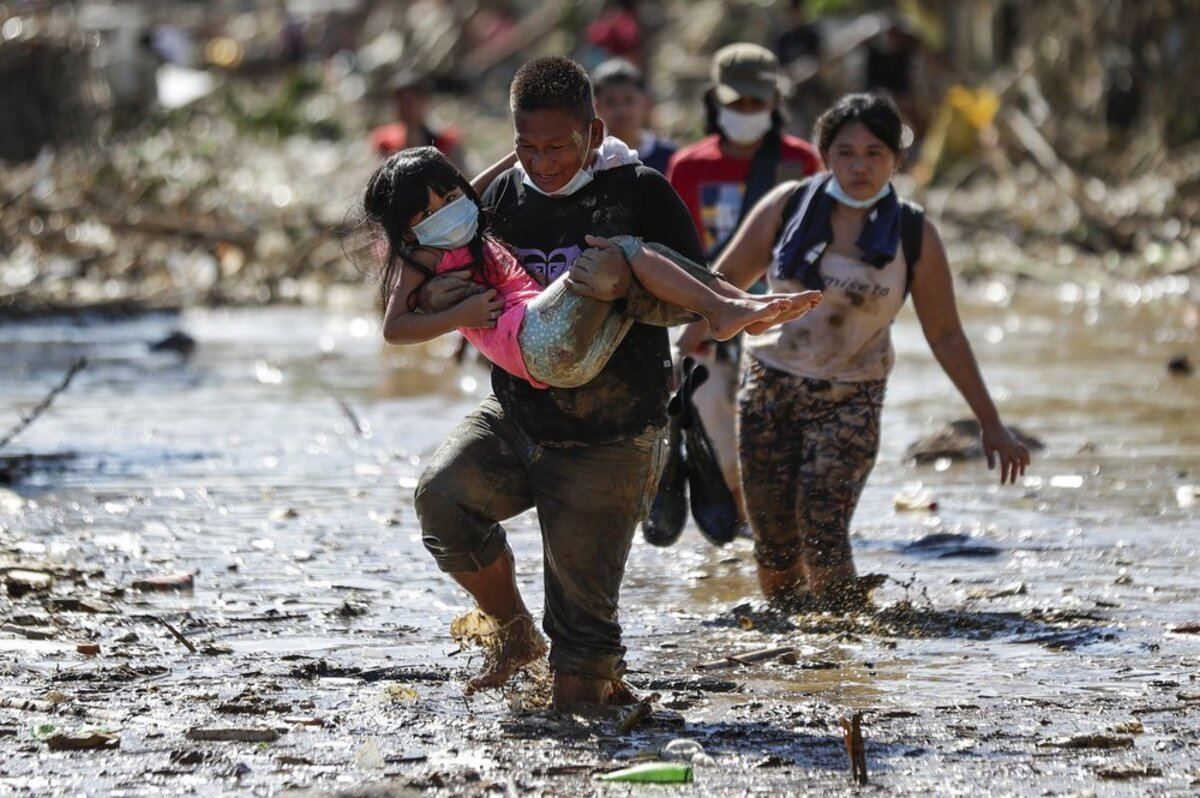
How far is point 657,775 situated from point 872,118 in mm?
2600

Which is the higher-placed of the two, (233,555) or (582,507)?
(582,507)

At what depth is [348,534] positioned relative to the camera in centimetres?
768

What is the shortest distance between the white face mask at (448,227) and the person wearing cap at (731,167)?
3.03 meters

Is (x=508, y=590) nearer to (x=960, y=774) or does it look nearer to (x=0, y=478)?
(x=960, y=774)

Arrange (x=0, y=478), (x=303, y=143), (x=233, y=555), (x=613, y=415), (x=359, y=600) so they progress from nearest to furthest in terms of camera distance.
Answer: (x=613, y=415) → (x=359, y=600) → (x=233, y=555) → (x=0, y=478) → (x=303, y=143)

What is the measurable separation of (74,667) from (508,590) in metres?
1.29

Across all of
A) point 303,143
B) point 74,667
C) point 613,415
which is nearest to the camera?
point 613,415

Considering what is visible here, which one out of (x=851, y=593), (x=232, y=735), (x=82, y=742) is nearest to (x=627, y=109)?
(x=851, y=593)

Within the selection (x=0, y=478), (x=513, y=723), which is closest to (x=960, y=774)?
(x=513, y=723)

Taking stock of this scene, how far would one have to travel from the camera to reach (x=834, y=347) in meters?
6.36

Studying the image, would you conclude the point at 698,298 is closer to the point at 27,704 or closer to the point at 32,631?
the point at 27,704

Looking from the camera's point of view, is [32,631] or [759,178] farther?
[759,178]

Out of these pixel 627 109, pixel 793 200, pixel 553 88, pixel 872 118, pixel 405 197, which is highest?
pixel 627 109

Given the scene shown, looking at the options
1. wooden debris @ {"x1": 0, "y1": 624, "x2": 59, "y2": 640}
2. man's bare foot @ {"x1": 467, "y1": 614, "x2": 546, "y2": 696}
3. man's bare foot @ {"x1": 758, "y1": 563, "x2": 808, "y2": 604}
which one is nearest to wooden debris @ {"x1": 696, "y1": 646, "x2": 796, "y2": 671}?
man's bare foot @ {"x1": 467, "y1": 614, "x2": 546, "y2": 696}
